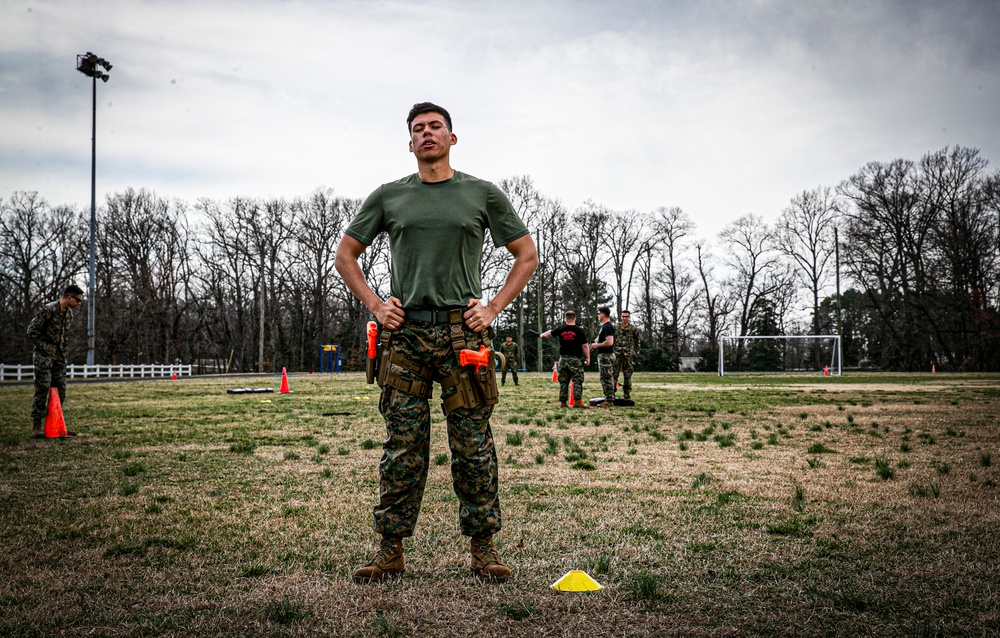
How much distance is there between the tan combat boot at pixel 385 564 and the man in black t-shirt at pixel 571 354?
10369 millimetres

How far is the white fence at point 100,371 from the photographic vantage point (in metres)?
33.1

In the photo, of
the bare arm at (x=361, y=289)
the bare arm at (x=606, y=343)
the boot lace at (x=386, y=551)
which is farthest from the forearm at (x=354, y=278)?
the bare arm at (x=606, y=343)

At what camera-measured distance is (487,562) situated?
3.55m

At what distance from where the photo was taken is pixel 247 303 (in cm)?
5600

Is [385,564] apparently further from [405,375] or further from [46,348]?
[46,348]

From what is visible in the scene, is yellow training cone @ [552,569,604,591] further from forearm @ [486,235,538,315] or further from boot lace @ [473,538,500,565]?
forearm @ [486,235,538,315]

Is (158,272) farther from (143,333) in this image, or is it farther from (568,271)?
(568,271)

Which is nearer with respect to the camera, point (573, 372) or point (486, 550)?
point (486, 550)

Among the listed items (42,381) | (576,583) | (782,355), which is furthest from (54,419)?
(782,355)

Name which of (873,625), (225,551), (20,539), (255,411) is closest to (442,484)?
(225,551)

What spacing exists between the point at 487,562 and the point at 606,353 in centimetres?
1158

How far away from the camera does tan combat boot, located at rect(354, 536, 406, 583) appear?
3.52m

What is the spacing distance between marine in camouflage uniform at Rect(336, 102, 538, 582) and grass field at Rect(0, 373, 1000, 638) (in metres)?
0.31

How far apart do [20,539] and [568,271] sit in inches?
2104
